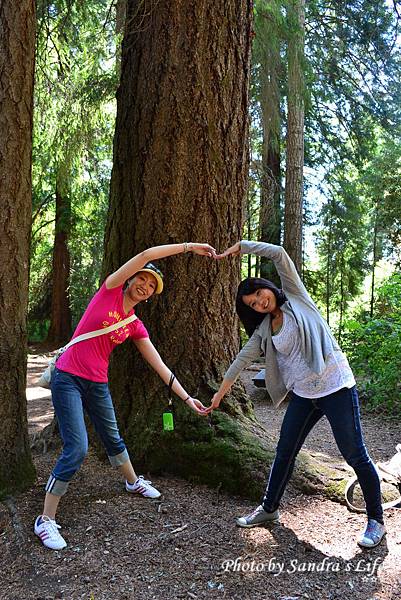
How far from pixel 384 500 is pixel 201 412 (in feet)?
4.98

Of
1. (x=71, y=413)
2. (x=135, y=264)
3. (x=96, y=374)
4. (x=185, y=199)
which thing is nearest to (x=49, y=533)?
(x=71, y=413)

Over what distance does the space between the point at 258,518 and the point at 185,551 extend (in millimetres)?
538

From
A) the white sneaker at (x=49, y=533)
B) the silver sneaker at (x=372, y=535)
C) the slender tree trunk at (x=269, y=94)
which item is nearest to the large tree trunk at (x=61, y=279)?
the slender tree trunk at (x=269, y=94)

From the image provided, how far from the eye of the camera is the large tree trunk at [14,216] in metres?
3.69

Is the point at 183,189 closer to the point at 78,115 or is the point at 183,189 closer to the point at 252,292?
the point at 252,292

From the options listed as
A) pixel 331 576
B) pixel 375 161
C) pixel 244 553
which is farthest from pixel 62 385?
pixel 375 161

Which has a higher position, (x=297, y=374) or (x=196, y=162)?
(x=196, y=162)

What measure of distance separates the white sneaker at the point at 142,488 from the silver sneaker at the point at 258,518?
0.64 metres

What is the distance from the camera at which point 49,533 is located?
3229mm

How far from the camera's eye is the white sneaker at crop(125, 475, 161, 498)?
149 inches

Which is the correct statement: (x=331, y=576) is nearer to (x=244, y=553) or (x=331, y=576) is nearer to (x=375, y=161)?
(x=244, y=553)

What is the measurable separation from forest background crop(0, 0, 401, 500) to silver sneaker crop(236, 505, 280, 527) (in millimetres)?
606

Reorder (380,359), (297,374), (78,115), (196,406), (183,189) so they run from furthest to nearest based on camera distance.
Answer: (380,359) → (78,115) → (183,189) → (196,406) → (297,374)

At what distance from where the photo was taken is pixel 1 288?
3.72 metres
